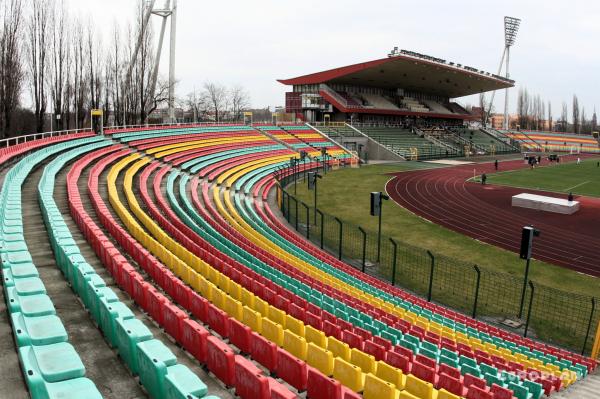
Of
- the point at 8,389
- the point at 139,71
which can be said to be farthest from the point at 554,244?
the point at 139,71

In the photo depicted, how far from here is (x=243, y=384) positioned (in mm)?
5785

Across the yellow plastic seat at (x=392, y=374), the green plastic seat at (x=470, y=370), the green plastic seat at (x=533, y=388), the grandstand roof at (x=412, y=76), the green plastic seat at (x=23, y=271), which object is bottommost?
the green plastic seat at (x=533, y=388)

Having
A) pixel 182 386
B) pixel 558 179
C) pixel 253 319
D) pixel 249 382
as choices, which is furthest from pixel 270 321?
pixel 558 179

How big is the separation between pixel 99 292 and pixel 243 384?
316 centimetres

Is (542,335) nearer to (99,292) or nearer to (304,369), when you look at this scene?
(304,369)

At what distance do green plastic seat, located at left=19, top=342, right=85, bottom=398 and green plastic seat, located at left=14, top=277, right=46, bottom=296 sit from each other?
6.39 feet

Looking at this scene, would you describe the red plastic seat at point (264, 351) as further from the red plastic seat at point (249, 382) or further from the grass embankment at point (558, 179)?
the grass embankment at point (558, 179)

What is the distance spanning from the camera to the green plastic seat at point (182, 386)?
15.3ft

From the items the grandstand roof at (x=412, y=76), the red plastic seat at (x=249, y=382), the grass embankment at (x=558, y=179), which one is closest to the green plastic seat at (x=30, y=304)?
the red plastic seat at (x=249, y=382)

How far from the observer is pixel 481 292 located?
693 inches

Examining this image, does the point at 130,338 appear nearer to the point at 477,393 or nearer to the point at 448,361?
the point at 477,393

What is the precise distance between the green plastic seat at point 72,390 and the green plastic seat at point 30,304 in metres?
1.97

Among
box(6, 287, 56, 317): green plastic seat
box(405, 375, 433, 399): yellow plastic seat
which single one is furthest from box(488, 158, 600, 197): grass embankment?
box(6, 287, 56, 317): green plastic seat

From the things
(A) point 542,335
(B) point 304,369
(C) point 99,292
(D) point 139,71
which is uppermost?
(D) point 139,71
